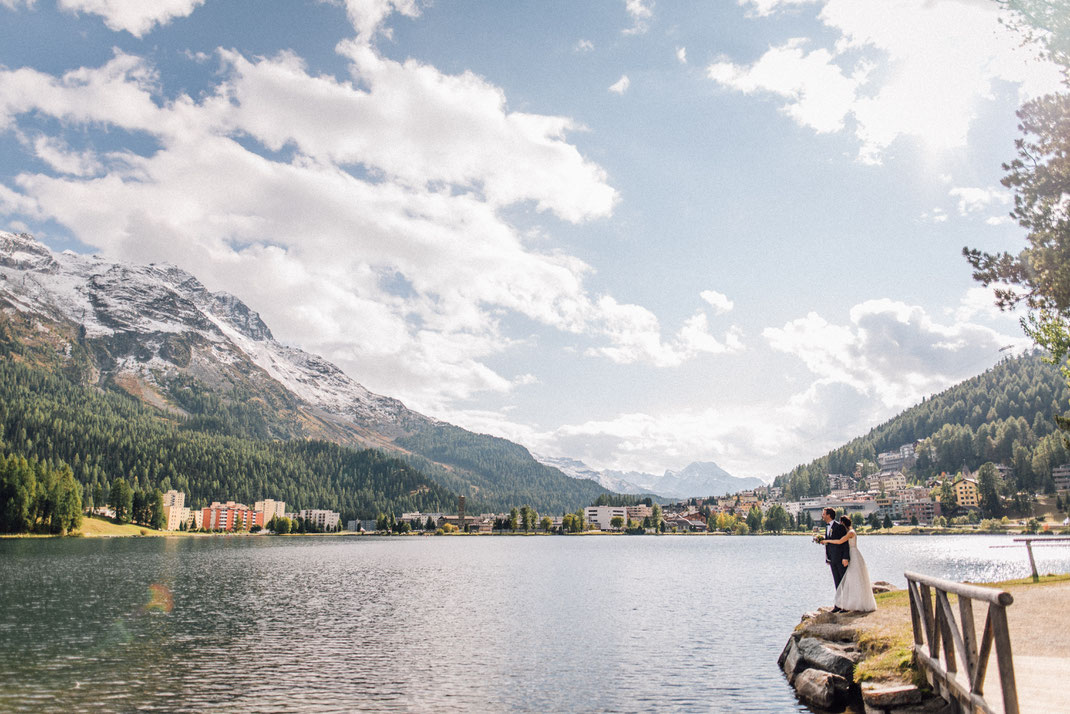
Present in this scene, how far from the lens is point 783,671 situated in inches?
1298

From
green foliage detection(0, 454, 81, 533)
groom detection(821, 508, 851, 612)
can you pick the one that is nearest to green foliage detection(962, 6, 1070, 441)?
groom detection(821, 508, 851, 612)

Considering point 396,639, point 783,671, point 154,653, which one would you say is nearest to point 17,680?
point 154,653

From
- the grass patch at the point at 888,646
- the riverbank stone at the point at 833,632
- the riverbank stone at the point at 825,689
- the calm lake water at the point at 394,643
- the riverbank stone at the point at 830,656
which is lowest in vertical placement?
the calm lake water at the point at 394,643

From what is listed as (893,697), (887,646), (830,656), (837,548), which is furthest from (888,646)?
(837,548)

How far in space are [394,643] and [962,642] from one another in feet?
115

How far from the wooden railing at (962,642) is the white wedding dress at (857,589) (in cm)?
934

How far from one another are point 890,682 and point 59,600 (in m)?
67.6

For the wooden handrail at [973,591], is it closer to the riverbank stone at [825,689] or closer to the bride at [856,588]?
the riverbank stone at [825,689]

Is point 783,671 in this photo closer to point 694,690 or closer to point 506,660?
point 694,690

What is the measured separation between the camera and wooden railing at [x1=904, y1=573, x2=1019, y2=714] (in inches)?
513

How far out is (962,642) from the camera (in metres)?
16.5

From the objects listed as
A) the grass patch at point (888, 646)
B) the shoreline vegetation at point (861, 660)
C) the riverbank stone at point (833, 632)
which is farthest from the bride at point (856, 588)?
the riverbank stone at point (833, 632)

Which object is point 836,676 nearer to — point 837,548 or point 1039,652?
point 1039,652

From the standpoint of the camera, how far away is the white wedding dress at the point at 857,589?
104 feet
